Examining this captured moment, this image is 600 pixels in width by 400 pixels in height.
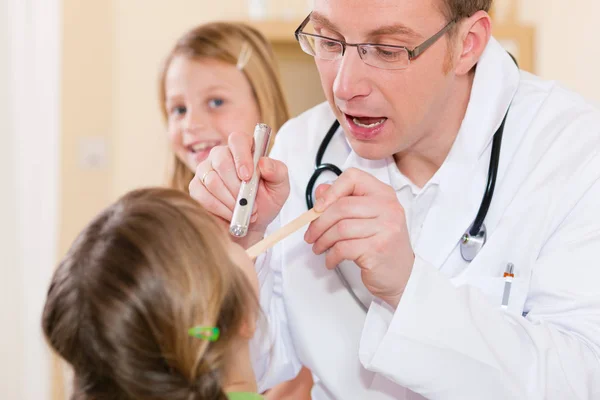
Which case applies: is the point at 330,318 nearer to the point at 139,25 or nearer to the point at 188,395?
the point at 188,395

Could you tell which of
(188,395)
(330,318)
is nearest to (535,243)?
(330,318)

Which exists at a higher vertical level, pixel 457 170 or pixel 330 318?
pixel 457 170

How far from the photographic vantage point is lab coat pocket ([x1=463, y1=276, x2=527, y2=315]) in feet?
4.17

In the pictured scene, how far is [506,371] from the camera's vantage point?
3.73ft

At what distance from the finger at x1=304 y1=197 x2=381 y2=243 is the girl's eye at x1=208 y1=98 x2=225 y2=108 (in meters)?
0.82

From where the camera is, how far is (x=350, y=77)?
1301mm

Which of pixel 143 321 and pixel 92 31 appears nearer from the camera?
pixel 143 321

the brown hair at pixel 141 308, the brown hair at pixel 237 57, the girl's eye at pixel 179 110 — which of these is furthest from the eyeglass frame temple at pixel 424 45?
the girl's eye at pixel 179 110

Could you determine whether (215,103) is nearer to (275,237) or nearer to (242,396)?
(275,237)

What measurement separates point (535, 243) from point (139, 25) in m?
2.36

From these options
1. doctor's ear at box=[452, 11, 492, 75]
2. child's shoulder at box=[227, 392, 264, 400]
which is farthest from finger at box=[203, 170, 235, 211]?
doctor's ear at box=[452, 11, 492, 75]

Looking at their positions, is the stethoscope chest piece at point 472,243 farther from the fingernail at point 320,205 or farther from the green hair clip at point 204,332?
the green hair clip at point 204,332

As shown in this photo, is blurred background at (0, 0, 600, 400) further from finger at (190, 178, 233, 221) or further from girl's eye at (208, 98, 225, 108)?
finger at (190, 178, 233, 221)

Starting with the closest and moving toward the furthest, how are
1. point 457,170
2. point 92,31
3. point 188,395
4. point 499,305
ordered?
point 188,395
point 499,305
point 457,170
point 92,31
